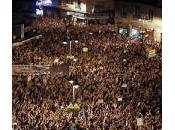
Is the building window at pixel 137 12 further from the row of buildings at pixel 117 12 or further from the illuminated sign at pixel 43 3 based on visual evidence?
the illuminated sign at pixel 43 3

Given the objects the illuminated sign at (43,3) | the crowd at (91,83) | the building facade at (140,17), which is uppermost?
the illuminated sign at (43,3)

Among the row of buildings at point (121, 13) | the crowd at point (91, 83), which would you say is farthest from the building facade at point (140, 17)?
the crowd at point (91, 83)

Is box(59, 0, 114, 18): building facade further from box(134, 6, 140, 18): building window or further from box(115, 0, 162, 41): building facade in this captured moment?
box(134, 6, 140, 18): building window

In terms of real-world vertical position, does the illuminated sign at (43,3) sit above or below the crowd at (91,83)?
above

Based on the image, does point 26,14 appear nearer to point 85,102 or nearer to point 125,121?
point 85,102

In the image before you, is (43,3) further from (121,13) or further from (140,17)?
(140,17)

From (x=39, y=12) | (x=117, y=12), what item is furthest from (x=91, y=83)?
(x=39, y=12)

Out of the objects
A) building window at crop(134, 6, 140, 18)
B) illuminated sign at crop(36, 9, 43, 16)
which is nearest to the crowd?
illuminated sign at crop(36, 9, 43, 16)

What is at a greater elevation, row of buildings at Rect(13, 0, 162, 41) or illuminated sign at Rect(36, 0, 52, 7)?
illuminated sign at Rect(36, 0, 52, 7)

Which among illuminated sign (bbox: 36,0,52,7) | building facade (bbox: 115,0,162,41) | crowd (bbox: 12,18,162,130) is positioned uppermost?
illuminated sign (bbox: 36,0,52,7)
